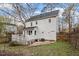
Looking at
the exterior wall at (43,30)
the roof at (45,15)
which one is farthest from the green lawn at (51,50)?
the roof at (45,15)

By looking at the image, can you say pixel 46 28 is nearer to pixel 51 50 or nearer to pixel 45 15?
pixel 45 15

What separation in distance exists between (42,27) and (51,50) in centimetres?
28

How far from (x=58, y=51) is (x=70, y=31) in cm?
26

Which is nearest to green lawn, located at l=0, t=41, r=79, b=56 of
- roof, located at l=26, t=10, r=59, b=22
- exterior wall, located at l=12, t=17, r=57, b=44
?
exterior wall, located at l=12, t=17, r=57, b=44

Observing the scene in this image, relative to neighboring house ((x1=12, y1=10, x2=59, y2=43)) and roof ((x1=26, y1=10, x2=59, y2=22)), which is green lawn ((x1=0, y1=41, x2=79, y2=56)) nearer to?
neighboring house ((x1=12, y1=10, x2=59, y2=43))

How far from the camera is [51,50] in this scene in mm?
3010

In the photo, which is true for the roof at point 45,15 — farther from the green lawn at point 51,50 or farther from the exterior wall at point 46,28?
the green lawn at point 51,50

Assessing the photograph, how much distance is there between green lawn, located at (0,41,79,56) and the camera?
3.00 meters

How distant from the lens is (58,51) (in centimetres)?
301

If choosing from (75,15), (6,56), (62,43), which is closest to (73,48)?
(62,43)

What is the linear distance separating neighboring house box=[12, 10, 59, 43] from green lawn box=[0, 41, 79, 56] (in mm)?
97

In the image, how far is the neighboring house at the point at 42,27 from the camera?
Answer: 9.86ft

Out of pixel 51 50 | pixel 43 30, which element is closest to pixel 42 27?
pixel 43 30

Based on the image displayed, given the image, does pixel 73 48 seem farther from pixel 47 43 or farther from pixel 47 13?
pixel 47 13
